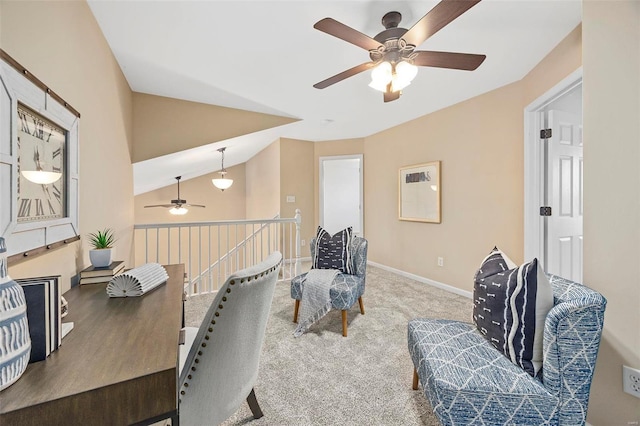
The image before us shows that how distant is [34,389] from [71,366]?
10 centimetres

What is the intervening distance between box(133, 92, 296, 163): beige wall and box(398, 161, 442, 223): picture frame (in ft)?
7.57

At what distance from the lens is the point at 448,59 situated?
1752mm

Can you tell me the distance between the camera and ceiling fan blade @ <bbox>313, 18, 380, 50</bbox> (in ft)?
4.76

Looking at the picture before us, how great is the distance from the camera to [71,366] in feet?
2.38

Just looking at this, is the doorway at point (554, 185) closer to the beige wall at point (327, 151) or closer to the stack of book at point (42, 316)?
the beige wall at point (327, 151)

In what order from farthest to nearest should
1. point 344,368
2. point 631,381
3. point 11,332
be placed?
point 344,368, point 631,381, point 11,332

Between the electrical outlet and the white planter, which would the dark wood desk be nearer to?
the white planter

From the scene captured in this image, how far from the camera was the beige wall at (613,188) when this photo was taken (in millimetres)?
1189

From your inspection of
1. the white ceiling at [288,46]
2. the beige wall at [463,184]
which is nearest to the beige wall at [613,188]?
the white ceiling at [288,46]

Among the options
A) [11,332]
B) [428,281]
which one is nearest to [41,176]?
[11,332]

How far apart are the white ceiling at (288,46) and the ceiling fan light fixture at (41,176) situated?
1.12m

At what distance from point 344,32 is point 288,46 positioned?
0.69 m

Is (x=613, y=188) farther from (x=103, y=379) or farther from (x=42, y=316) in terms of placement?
(x=42, y=316)

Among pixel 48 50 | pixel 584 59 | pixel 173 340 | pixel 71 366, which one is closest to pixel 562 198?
pixel 584 59
